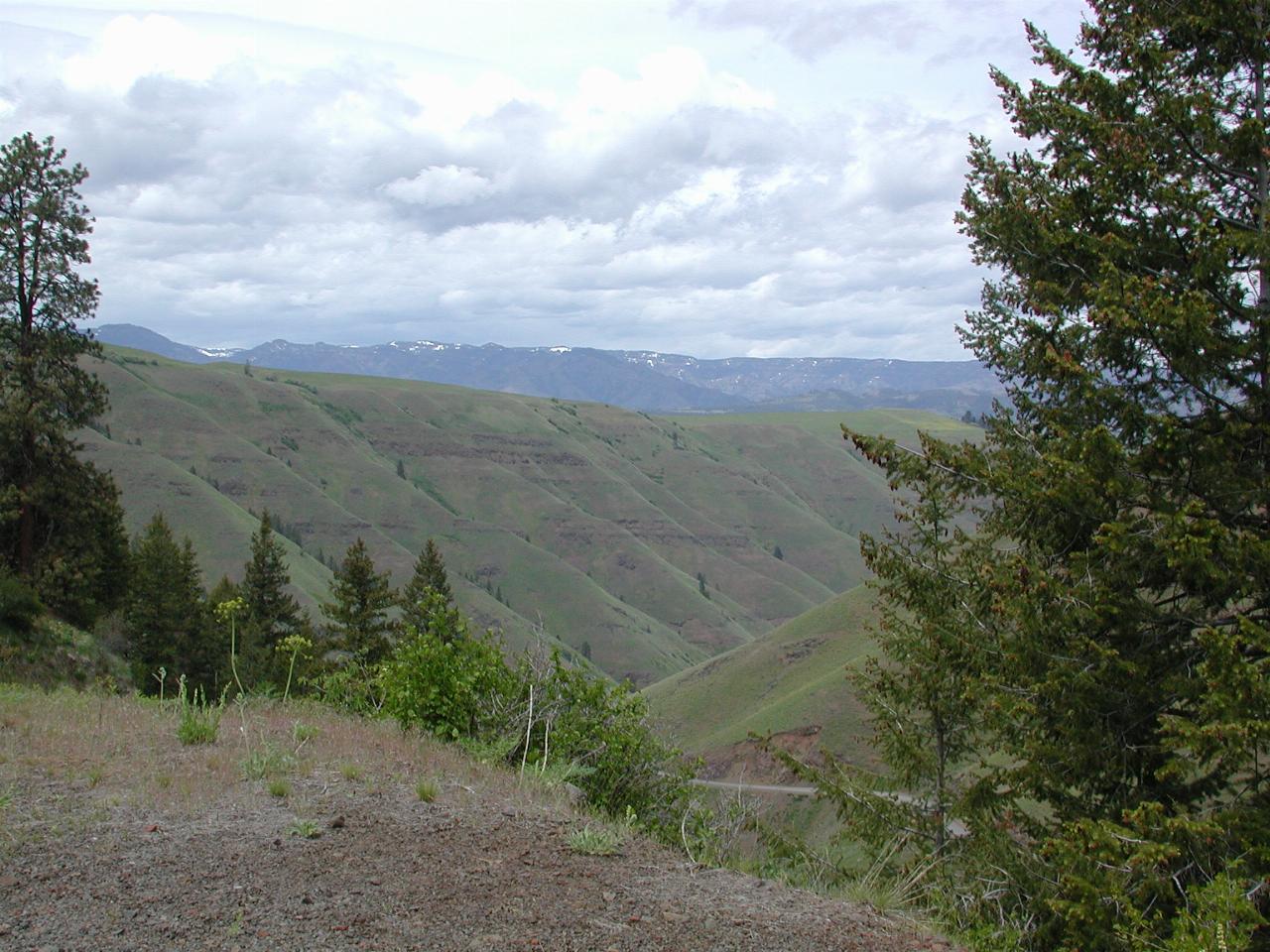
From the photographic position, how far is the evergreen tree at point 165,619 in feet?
127

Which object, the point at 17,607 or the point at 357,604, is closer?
the point at 17,607

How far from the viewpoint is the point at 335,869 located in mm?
6008

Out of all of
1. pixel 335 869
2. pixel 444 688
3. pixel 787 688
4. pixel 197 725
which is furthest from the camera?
pixel 787 688

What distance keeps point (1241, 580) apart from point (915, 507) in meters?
7.56

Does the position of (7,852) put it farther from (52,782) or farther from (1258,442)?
(1258,442)

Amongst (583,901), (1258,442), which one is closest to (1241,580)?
(1258,442)

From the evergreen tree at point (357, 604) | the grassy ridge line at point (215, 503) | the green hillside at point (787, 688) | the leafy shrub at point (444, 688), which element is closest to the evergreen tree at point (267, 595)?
the evergreen tree at point (357, 604)

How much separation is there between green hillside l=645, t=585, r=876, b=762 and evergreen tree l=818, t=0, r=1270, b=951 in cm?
4421

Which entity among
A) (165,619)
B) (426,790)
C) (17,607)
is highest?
(426,790)

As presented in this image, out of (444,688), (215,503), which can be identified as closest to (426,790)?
(444,688)

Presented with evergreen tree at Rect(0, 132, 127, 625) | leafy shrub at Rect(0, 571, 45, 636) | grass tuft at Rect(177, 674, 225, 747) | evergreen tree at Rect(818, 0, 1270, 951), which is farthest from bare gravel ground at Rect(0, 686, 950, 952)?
evergreen tree at Rect(0, 132, 127, 625)

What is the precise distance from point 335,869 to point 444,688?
3716 mm

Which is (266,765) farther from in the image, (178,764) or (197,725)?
(197,725)

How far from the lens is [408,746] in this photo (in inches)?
344
